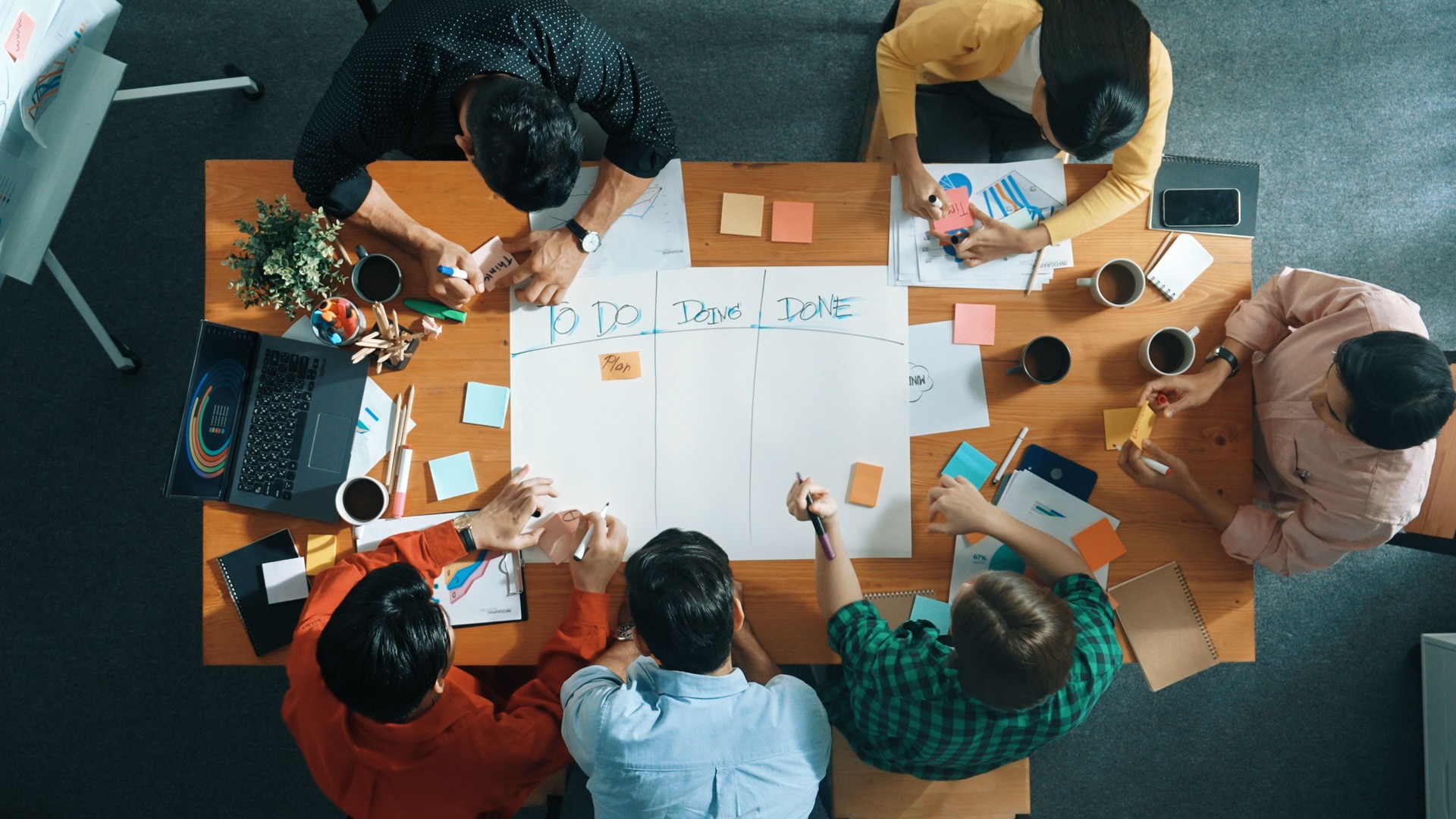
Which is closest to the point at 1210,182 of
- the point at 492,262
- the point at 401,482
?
the point at 492,262

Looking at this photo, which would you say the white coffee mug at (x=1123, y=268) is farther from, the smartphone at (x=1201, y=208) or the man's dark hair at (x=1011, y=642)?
the man's dark hair at (x=1011, y=642)

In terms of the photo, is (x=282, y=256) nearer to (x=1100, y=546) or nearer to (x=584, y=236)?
(x=584, y=236)

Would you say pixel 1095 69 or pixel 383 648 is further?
pixel 1095 69

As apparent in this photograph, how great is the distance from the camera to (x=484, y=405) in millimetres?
1546

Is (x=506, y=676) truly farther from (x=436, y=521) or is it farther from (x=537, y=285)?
(x=537, y=285)

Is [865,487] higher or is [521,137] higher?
[521,137]

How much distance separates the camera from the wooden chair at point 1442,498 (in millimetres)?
1672

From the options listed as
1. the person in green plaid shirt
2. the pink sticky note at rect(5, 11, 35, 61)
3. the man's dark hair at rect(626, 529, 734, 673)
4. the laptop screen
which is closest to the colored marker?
the person in green plaid shirt

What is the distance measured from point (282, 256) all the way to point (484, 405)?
0.44 metres

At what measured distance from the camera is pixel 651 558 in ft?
4.27

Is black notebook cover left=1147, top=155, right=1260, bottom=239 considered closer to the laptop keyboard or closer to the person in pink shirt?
the person in pink shirt

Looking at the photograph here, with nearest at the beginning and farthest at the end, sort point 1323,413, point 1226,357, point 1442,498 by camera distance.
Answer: point 1323,413
point 1226,357
point 1442,498

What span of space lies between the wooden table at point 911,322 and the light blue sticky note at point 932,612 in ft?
0.12

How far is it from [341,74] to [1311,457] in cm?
200
